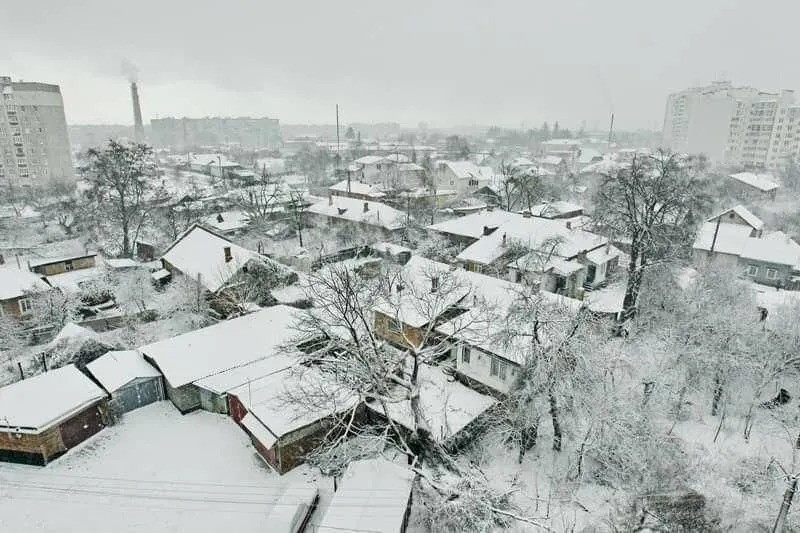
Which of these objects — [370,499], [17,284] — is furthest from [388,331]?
[17,284]

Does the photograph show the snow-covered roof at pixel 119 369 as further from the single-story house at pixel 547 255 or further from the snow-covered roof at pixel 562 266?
the snow-covered roof at pixel 562 266

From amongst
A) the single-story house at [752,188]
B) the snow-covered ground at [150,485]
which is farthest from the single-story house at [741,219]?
the snow-covered ground at [150,485]

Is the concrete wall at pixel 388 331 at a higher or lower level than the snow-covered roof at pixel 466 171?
lower

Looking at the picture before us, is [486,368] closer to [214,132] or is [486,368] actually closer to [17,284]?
[17,284]

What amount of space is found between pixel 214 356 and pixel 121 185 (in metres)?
27.7

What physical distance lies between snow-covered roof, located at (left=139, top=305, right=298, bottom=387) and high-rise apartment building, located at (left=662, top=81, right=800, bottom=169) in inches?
4039

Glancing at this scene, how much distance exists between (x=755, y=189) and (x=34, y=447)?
73.3m

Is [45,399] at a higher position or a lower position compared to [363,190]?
lower

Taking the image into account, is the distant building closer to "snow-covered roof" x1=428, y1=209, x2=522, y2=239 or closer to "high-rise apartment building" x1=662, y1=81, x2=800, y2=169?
"high-rise apartment building" x1=662, y1=81, x2=800, y2=169

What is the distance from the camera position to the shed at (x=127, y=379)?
65.3ft

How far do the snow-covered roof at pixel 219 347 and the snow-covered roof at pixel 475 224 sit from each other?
2042 cm

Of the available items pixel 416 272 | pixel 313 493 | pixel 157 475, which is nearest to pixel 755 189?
pixel 416 272

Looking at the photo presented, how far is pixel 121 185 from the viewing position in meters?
40.7

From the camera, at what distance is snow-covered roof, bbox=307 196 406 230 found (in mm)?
46062
